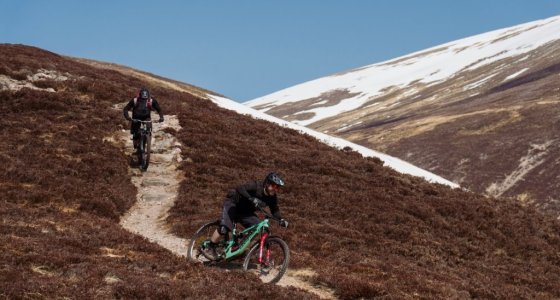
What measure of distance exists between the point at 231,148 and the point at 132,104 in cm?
657

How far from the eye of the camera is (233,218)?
571 inches

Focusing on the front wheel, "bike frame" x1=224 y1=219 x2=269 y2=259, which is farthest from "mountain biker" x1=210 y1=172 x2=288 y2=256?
the front wheel

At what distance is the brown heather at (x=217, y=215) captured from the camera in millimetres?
12328

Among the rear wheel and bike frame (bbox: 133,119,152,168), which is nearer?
the rear wheel

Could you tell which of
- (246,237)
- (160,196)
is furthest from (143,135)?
(246,237)

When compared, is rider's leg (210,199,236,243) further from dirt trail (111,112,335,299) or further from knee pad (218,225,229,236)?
dirt trail (111,112,335,299)

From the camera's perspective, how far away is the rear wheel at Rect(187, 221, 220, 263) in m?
15.0

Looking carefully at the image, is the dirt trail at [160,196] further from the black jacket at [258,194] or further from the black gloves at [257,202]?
the black gloves at [257,202]

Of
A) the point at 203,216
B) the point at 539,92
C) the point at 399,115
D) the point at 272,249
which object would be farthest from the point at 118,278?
the point at 399,115

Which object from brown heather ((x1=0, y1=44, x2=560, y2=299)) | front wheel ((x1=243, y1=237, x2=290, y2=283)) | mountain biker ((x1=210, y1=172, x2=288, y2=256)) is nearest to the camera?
brown heather ((x1=0, y1=44, x2=560, y2=299))

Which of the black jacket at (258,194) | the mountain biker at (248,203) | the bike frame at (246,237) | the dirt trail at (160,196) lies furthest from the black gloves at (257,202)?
the dirt trail at (160,196)

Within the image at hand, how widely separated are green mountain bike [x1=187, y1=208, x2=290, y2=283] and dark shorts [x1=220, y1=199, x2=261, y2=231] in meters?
0.16

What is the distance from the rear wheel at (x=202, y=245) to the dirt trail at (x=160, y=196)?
2.95ft

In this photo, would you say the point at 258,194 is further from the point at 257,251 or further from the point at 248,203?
the point at 257,251
